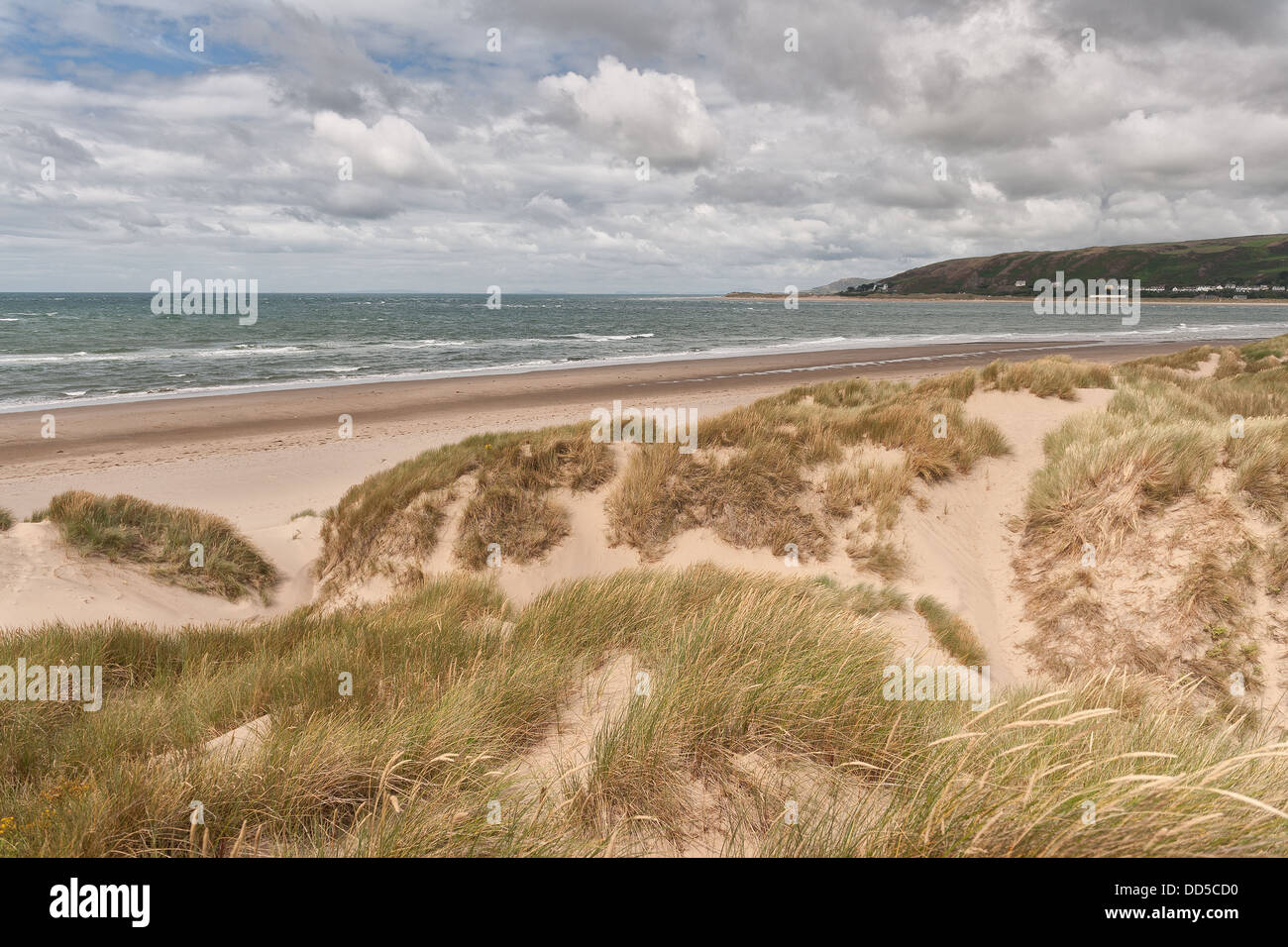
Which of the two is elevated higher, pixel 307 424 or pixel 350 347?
pixel 350 347

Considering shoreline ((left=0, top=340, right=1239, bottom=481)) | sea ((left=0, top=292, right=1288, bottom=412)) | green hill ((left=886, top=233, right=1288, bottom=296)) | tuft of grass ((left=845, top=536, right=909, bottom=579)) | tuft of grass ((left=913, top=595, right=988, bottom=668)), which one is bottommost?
tuft of grass ((left=913, top=595, right=988, bottom=668))

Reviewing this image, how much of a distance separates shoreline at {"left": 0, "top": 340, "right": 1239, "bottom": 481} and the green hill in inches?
6671

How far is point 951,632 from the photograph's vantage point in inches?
284

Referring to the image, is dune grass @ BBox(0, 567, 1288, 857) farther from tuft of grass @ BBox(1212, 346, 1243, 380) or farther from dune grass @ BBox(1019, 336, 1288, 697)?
tuft of grass @ BBox(1212, 346, 1243, 380)

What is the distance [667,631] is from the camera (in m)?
4.63

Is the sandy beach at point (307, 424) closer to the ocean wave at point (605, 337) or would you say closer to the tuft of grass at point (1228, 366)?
the tuft of grass at point (1228, 366)

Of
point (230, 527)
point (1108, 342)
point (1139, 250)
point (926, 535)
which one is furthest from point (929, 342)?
point (1139, 250)

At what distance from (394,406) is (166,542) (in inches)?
603

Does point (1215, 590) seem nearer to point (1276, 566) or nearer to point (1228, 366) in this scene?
point (1276, 566)

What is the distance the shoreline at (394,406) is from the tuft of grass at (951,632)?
49.6ft

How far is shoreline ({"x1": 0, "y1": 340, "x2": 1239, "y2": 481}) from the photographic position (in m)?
18.0

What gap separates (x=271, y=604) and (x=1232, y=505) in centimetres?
1277

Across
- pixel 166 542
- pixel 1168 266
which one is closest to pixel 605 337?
pixel 166 542

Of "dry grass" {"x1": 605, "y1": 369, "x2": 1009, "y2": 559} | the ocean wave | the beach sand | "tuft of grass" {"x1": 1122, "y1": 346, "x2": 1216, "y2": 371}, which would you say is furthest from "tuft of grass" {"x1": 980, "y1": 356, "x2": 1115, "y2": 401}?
the ocean wave
